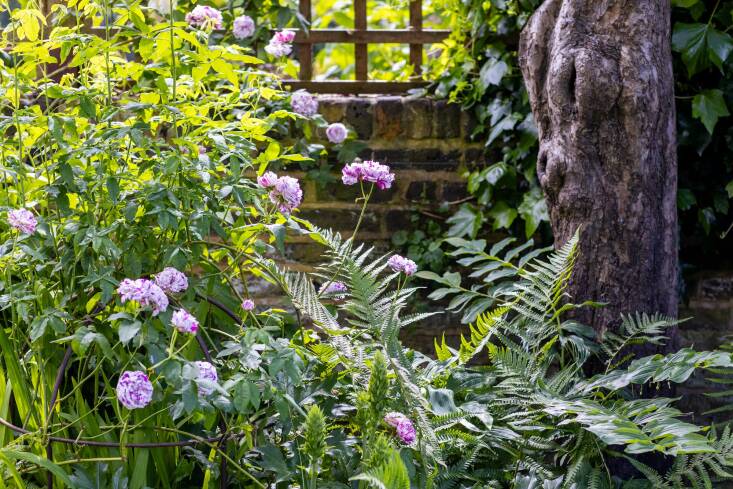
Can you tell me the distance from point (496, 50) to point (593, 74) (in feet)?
3.95

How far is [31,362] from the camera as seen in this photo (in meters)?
2.17

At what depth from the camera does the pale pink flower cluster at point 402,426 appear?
1.88 metres

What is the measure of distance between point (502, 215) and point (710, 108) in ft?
2.91

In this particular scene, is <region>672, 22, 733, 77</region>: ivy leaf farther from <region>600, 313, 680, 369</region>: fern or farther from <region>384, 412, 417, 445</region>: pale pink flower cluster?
<region>384, 412, 417, 445</region>: pale pink flower cluster

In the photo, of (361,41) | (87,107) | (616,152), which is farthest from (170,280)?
(361,41)

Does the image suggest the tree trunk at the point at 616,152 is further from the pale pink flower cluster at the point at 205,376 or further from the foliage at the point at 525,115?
the pale pink flower cluster at the point at 205,376

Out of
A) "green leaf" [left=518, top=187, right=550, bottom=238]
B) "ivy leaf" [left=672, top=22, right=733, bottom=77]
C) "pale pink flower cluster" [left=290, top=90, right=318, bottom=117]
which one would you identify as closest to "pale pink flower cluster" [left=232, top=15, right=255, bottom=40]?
"pale pink flower cluster" [left=290, top=90, right=318, bottom=117]

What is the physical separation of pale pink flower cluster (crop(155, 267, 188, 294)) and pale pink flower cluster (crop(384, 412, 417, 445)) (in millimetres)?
527

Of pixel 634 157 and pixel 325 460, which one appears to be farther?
pixel 634 157

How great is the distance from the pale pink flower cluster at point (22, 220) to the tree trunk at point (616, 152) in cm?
150

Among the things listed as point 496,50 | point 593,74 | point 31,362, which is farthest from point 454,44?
point 31,362

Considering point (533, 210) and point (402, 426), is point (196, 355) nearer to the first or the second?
point (402, 426)

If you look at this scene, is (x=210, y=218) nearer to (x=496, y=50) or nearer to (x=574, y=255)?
(x=574, y=255)

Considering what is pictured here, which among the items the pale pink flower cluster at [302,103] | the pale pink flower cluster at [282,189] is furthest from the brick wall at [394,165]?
the pale pink flower cluster at [282,189]
